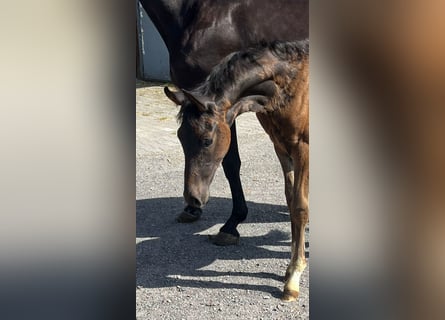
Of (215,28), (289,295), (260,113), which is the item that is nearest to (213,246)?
(289,295)

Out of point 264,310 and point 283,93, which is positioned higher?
point 283,93

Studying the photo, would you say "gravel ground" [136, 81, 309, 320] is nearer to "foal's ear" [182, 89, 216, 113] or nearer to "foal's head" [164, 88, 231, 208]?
"foal's head" [164, 88, 231, 208]

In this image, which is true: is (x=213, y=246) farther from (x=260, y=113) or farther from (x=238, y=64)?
(x=238, y=64)

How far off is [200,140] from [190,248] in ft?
1.90

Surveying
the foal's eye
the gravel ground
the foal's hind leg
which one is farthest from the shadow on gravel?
the foal's eye

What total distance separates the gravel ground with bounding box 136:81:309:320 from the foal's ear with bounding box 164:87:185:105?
0.50ft

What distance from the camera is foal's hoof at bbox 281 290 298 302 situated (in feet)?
9.97

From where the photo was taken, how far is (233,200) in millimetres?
3145

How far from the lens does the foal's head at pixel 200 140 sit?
2.94 metres

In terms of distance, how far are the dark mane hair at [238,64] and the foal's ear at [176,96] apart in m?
0.04

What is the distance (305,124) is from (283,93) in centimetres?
20
